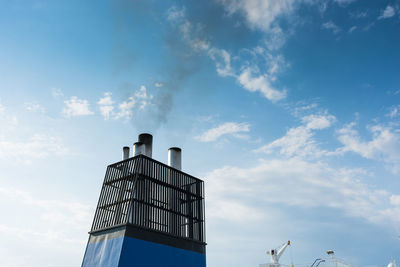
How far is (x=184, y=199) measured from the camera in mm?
25281

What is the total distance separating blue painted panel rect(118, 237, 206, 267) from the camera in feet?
66.2

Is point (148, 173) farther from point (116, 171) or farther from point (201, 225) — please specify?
point (201, 225)

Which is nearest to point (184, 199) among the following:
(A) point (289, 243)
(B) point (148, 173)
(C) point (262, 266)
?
(B) point (148, 173)

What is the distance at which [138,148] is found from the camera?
2544 centimetres

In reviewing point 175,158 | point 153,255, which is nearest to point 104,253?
point 153,255

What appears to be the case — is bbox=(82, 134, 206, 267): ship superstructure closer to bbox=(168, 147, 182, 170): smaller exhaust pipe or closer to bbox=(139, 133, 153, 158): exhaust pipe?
bbox=(139, 133, 153, 158): exhaust pipe

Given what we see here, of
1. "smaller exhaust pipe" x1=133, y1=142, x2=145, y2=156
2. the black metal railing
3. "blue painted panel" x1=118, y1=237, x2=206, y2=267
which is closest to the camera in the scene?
"blue painted panel" x1=118, y1=237, x2=206, y2=267

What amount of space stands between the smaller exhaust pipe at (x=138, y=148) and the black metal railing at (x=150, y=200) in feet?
4.81

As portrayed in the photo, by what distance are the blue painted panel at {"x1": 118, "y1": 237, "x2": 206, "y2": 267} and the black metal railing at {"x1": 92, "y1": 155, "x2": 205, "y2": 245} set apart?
0.99 meters

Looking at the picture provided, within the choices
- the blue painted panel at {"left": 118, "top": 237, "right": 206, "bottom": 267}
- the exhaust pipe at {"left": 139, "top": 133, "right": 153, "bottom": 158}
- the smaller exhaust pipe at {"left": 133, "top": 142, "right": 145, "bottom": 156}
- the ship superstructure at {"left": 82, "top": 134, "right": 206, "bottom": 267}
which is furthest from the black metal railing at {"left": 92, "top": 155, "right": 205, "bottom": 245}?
the exhaust pipe at {"left": 139, "top": 133, "right": 153, "bottom": 158}

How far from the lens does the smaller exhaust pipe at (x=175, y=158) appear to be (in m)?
26.8

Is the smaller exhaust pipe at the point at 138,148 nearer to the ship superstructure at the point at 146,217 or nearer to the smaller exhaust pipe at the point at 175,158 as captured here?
the ship superstructure at the point at 146,217

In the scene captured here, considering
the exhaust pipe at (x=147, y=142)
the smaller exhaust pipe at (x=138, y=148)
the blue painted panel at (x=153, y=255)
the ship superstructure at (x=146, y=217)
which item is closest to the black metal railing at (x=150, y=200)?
the ship superstructure at (x=146, y=217)

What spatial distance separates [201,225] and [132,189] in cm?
618
